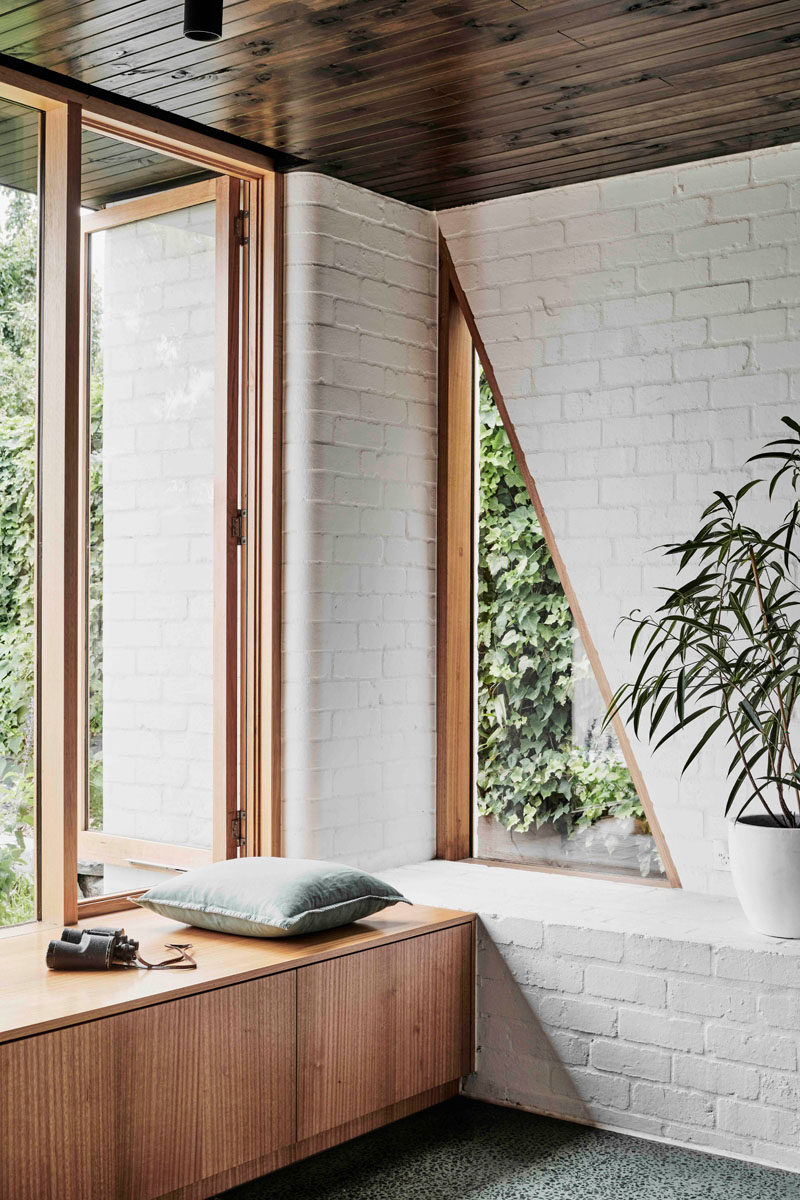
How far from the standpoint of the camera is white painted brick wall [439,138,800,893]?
3.60 metres

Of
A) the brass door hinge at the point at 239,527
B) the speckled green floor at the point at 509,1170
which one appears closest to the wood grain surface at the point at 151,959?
the speckled green floor at the point at 509,1170

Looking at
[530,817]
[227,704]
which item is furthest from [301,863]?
[530,817]

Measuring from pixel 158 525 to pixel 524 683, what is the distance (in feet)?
4.06

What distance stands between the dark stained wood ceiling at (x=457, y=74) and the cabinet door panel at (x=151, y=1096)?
2.07 metres

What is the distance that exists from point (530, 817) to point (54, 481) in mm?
1796

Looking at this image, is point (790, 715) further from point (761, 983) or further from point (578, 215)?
point (578, 215)

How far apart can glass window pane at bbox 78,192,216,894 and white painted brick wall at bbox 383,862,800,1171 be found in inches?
31.4

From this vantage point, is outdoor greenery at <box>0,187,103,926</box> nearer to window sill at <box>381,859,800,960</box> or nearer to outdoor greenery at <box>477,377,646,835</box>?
window sill at <box>381,859,800,960</box>

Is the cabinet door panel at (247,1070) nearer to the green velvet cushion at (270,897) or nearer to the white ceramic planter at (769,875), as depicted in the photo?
the green velvet cushion at (270,897)

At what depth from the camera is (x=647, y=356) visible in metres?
3.80

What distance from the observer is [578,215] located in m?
3.96

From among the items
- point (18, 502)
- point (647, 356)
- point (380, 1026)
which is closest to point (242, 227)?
point (18, 502)

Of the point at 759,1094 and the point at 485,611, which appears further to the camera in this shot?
the point at 485,611

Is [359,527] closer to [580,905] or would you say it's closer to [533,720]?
[533,720]
